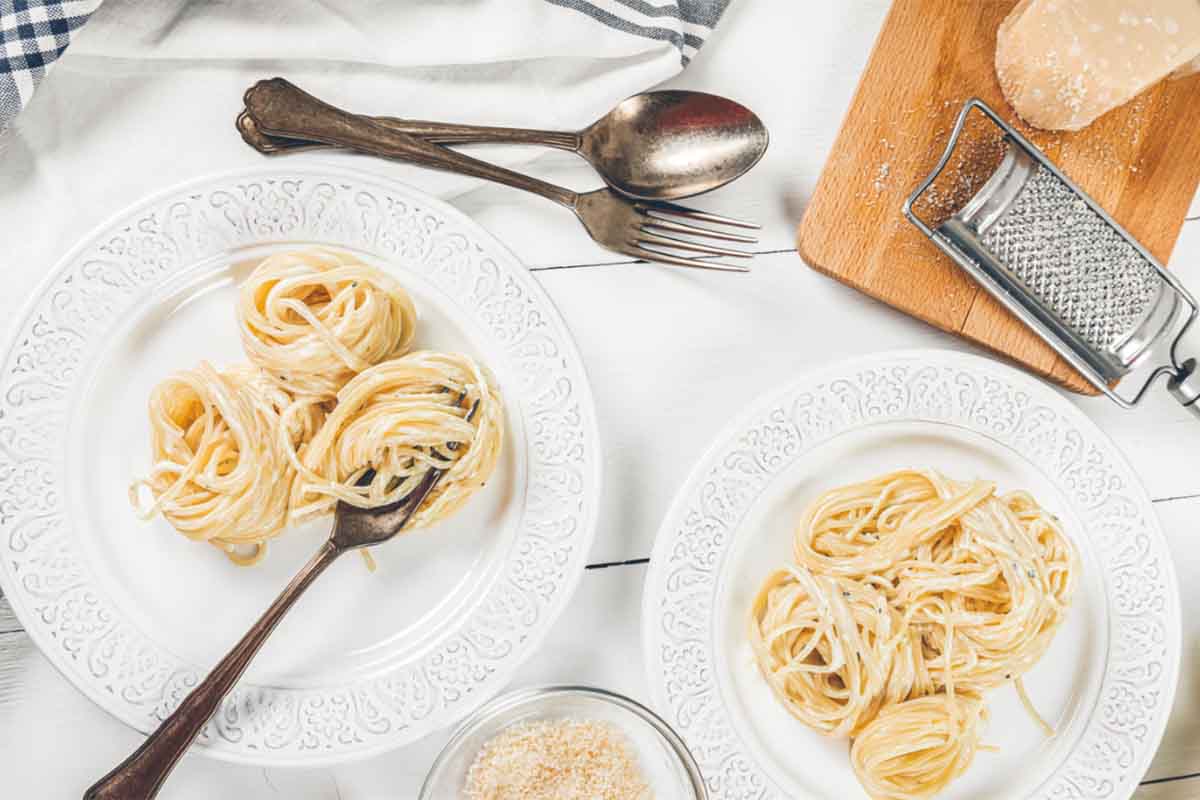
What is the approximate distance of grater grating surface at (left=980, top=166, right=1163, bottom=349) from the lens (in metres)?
1.39

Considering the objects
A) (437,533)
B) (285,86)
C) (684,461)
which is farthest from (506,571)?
(285,86)

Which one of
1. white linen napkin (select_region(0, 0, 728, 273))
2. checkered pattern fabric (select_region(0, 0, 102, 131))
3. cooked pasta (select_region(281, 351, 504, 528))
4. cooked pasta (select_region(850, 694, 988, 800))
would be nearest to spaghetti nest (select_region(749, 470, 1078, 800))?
cooked pasta (select_region(850, 694, 988, 800))

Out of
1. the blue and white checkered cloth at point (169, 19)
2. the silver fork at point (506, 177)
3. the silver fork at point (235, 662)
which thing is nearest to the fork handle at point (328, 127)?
the silver fork at point (506, 177)

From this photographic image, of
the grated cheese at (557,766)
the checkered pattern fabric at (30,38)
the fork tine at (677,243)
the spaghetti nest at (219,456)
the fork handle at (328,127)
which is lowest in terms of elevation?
the grated cheese at (557,766)

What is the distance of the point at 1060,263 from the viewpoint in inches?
55.1

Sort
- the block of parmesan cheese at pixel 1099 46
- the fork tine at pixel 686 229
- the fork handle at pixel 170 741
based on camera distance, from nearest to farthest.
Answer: the fork handle at pixel 170 741 < the block of parmesan cheese at pixel 1099 46 < the fork tine at pixel 686 229

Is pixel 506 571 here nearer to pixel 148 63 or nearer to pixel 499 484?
pixel 499 484

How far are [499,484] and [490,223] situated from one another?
1.18 feet

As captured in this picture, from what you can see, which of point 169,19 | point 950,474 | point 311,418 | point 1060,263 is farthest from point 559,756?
point 169,19

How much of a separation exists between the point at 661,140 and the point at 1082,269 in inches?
23.4

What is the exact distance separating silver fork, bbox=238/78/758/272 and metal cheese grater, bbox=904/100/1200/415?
0.29m

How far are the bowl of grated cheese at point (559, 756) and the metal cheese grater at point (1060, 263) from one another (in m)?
0.74

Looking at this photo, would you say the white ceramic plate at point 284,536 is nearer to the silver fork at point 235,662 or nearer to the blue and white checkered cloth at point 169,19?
the silver fork at point 235,662

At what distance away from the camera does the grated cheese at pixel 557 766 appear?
131cm
